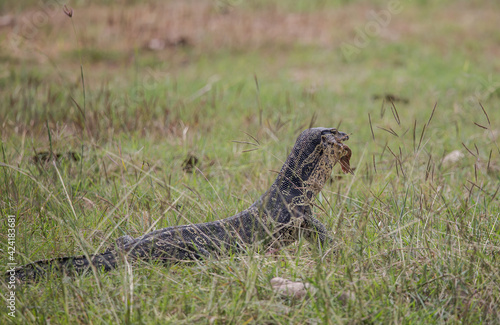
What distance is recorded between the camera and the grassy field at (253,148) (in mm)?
2201

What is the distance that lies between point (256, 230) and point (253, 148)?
1893mm

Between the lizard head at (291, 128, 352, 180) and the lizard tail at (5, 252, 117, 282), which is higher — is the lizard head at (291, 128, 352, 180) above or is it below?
above

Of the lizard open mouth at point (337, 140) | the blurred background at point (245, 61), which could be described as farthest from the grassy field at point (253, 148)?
the lizard open mouth at point (337, 140)

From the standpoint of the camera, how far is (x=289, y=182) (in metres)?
2.99

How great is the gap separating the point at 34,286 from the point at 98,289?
35 centimetres

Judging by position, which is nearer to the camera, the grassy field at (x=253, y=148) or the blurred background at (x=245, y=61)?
the grassy field at (x=253, y=148)

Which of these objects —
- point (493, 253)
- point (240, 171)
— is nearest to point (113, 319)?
point (493, 253)

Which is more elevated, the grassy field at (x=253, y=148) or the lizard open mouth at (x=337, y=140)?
the lizard open mouth at (x=337, y=140)

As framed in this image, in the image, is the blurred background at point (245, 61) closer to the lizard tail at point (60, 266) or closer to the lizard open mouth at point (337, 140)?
the lizard open mouth at point (337, 140)

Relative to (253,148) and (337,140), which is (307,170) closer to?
(337,140)

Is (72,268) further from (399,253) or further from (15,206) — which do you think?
(399,253)

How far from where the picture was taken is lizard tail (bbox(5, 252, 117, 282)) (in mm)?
2375

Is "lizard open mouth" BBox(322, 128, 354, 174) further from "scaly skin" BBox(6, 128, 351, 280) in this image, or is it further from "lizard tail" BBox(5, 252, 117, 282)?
"lizard tail" BBox(5, 252, 117, 282)

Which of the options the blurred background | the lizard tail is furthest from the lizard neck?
the blurred background
